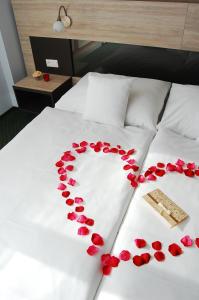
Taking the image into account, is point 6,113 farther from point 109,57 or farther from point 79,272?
point 79,272

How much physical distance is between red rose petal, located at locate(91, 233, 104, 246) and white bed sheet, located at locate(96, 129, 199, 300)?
0.25 feet

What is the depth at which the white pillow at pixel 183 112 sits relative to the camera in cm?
182

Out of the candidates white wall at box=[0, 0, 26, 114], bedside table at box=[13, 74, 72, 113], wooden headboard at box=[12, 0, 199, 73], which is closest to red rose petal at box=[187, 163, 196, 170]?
wooden headboard at box=[12, 0, 199, 73]

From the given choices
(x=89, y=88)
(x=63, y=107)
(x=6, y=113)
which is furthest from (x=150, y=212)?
(x=6, y=113)

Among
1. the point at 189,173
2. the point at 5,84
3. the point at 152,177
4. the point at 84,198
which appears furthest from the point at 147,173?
the point at 5,84

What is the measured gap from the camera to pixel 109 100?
192cm

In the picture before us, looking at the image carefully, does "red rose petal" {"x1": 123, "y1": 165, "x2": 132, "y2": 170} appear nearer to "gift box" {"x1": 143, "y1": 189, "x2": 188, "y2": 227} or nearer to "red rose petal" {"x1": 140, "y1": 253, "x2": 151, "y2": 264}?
"gift box" {"x1": 143, "y1": 189, "x2": 188, "y2": 227}

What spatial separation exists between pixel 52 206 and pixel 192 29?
168 centimetres

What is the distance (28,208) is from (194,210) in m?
0.90

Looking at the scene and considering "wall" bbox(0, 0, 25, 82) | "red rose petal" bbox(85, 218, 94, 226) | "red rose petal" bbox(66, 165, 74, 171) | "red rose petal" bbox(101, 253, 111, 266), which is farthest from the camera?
"wall" bbox(0, 0, 25, 82)

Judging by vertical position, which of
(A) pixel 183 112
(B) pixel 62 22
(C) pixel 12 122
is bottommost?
(C) pixel 12 122

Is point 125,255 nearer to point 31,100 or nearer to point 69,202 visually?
point 69,202

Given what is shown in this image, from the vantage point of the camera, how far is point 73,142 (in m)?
1.83

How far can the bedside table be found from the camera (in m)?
2.53
